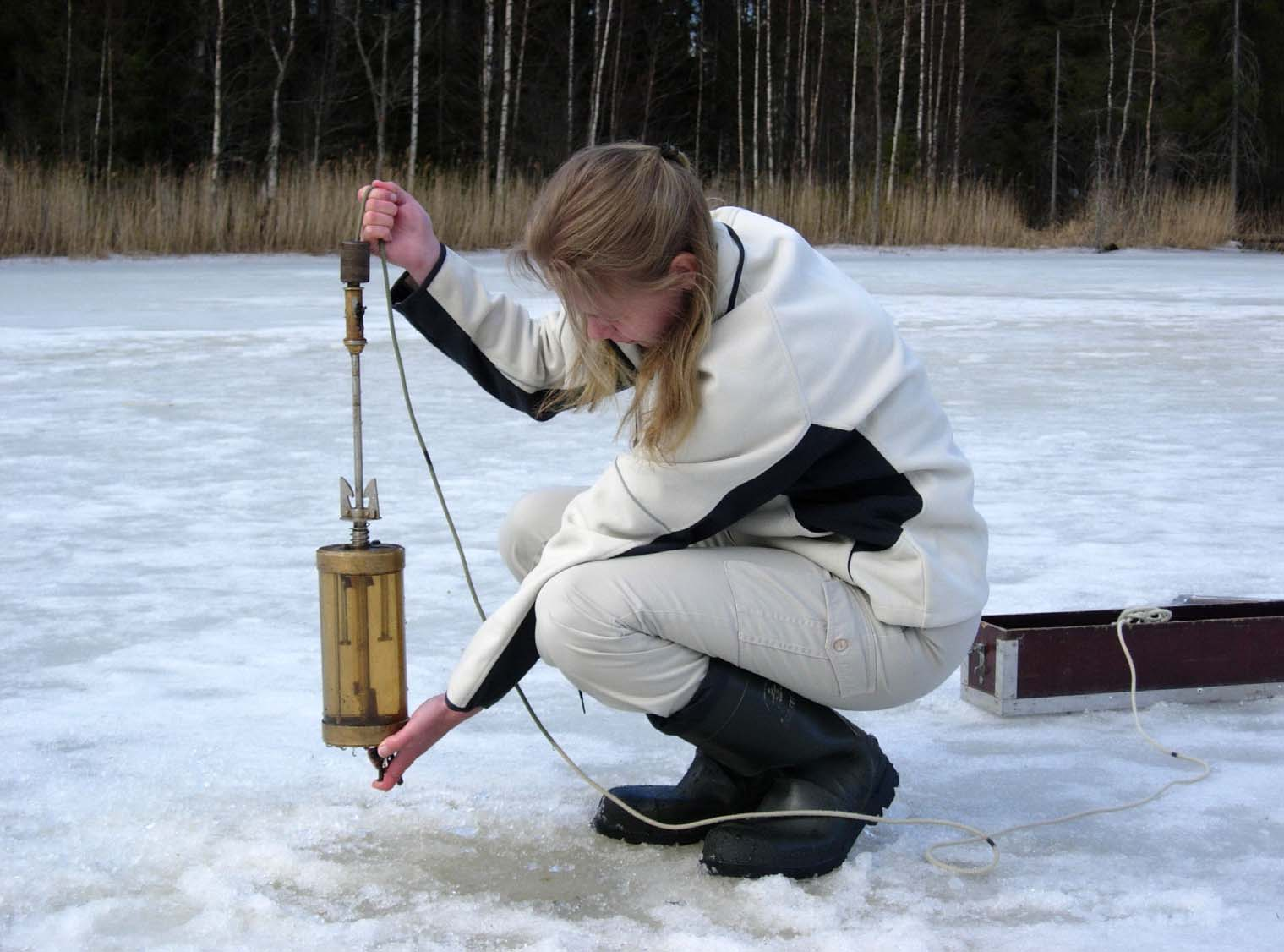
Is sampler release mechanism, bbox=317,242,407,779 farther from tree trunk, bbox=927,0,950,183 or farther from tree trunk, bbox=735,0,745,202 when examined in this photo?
tree trunk, bbox=927,0,950,183

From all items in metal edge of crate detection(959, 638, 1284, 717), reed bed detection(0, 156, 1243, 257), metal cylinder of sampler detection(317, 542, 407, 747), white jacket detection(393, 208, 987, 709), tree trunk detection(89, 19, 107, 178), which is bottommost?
metal edge of crate detection(959, 638, 1284, 717)

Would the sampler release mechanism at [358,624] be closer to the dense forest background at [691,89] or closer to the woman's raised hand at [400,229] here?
the woman's raised hand at [400,229]

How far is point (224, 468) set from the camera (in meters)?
4.01

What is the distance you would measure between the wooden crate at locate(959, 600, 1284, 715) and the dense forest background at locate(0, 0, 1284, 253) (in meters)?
15.4

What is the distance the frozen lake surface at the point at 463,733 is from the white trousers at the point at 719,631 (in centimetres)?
21

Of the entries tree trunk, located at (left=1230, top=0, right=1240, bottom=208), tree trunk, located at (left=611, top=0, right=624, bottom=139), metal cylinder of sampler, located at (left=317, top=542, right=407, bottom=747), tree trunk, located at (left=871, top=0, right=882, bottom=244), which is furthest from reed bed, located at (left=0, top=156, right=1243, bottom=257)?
metal cylinder of sampler, located at (left=317, top=542, right=407, bottom=747)

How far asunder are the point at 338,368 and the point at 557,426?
5.00ft

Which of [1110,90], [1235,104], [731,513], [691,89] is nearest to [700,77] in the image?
[691,89]

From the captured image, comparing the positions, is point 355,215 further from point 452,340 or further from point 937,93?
point 937,93

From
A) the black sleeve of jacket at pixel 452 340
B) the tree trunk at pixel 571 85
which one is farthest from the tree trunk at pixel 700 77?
the black sleeve of jacket at pixel 452 340

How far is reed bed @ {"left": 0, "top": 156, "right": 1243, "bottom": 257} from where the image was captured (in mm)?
12547

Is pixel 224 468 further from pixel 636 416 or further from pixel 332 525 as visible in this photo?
pixel 636 416

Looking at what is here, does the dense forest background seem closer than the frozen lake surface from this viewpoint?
No

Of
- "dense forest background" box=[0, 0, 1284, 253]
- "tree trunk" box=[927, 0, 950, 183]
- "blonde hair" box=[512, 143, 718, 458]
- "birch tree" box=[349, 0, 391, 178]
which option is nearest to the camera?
Result: "blonde hair" box=[512, 143, 718, 458]
